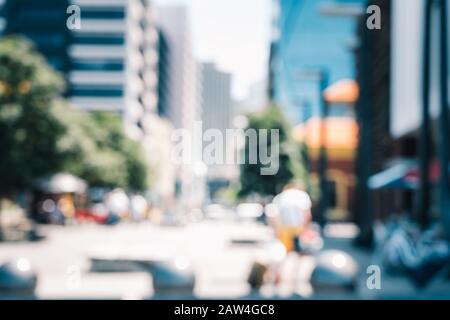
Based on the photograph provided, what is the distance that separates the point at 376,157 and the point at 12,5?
58.2 metres

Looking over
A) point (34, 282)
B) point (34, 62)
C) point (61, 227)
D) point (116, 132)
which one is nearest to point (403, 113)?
point (34, 62)

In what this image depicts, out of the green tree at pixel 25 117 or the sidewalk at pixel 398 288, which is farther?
the green tree at pixel 25 117

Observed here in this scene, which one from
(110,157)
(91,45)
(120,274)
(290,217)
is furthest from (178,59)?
(290,217)

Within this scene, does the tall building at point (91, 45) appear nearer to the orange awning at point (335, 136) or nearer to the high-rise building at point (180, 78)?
the orange awning at point (335, 136)

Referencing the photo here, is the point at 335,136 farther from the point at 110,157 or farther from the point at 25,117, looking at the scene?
the point at 25,117

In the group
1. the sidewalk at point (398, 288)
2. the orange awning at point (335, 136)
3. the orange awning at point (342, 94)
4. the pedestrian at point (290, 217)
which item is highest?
the orange awning at point (342, 94)

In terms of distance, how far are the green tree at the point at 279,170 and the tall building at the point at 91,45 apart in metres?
42.6

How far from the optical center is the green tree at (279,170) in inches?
1471

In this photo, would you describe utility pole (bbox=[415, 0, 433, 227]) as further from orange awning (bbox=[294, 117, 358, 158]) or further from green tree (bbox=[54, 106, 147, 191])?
orange awning (bbox=[294, 117, 358, 158])

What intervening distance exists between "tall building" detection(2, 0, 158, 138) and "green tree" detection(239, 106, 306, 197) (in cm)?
4264

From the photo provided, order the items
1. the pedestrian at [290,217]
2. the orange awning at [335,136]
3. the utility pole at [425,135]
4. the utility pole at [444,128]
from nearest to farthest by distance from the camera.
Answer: the pedestrian at [290,217]
the utility pole at [444,128]
the utility pole at [425,135]
the orange awning at [335,136]

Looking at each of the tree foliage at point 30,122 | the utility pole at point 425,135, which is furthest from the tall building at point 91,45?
the utility pole at point 425,135

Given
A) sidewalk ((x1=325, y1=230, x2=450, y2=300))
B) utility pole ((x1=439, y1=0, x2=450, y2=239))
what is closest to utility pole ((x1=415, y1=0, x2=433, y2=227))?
utility pole ((x1=439, y1=0, x2=450, y2=239))
